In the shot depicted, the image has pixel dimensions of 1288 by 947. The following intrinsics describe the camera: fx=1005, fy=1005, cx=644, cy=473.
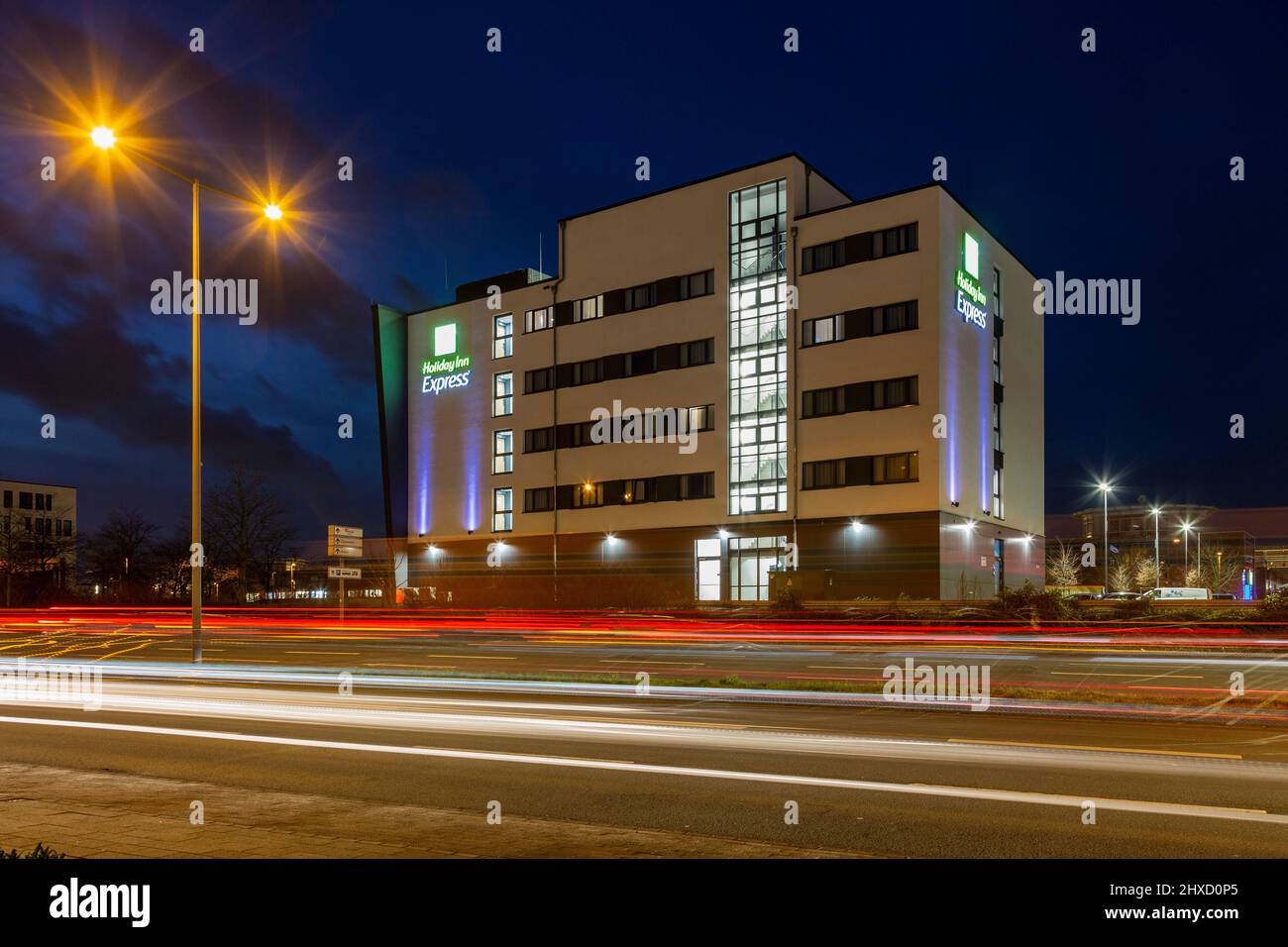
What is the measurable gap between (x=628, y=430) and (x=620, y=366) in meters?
3.80

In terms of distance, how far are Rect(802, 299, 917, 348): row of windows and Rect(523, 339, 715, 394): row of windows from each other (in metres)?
5.87

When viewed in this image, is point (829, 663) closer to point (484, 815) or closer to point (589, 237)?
point (484, 815)

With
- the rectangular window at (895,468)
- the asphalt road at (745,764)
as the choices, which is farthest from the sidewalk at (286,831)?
the rectangular window at (895,468)

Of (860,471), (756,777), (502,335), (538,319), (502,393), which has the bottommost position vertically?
(756,777)

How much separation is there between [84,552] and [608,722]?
8866cm

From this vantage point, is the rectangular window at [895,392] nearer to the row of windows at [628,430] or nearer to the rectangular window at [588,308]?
the row of windows at [628,430]

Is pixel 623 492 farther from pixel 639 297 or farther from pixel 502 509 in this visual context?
pixel 639 297

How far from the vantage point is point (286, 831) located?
7.35 meters

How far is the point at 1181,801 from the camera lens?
8.68 m

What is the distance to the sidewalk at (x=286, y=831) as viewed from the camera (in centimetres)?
649

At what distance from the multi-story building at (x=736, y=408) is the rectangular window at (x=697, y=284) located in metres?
0.12

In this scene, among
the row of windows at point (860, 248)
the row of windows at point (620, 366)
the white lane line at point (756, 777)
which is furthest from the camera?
the row of windows at point (620, 366)

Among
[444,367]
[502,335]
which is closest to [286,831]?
[502,335]
